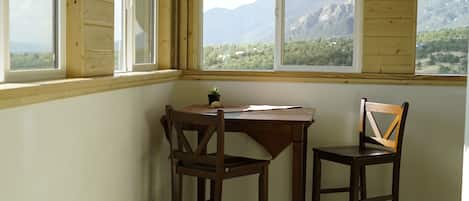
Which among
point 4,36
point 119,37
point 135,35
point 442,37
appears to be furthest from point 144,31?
point 442,37

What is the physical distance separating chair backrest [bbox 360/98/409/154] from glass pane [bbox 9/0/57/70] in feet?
7.09

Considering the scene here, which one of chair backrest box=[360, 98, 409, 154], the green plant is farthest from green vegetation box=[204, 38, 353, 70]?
chair backrest box=[360, 98, 409, 154]

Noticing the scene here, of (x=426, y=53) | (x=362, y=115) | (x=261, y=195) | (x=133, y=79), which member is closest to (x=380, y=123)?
(x=362, y=115)

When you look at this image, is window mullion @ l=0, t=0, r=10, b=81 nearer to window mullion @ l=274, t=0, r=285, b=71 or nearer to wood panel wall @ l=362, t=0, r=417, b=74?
window mullion @ l=274, t=0, r=285, b=71

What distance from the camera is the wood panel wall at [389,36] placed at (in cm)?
422

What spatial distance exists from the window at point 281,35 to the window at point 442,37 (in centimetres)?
46

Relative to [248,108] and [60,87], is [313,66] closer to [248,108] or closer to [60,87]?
[248,108]

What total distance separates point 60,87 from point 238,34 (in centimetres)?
223

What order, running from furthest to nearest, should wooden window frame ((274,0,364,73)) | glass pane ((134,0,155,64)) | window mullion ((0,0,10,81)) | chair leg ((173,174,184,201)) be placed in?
wooden window frame ((274,0,364,73)) < glass pane ((134,0,155,64)) < chair leg ((173,174,184,201)) < window mullion ((0,0,10,81))

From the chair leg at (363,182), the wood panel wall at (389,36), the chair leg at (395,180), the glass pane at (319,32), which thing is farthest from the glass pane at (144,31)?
the chair leg at (395,180)

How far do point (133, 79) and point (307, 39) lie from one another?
156cm

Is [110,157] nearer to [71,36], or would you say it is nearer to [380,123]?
[71,36]

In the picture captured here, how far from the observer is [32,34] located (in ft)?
8.59

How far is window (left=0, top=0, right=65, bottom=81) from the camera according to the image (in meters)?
2.41
